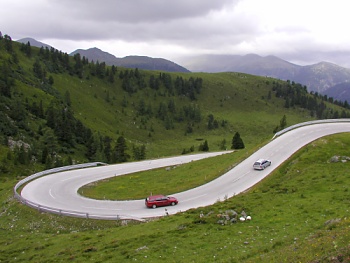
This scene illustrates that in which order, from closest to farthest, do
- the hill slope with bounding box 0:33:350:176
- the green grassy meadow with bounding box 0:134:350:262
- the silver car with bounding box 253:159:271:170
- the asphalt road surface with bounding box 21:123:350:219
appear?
the green grassy meadow with bounding box 0:134:350:262 → the asphalt road surface with bounding box 21:123:350:219 → the silver car with bounding box 253:159:271:170 → the hill slope with bounding box 0:33:350:176

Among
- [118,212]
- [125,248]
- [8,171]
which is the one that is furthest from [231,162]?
[8,171]

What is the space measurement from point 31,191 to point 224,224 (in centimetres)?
3338

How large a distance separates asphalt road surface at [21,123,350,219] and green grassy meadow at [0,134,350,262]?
13.5 feet

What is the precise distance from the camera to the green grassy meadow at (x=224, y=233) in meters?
16.6

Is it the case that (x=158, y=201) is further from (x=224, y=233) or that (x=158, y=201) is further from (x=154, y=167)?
(x=154, y=167)

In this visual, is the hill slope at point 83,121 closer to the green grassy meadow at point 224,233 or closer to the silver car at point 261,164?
the silver car at point 261,164

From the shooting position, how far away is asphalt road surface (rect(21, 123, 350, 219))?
1391 inches

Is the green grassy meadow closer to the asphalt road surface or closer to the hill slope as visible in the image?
the asphalt road surface

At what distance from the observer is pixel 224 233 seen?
20969 mm

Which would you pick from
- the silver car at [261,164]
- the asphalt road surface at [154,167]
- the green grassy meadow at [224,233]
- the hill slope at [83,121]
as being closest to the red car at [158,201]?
the asphalt road surface at [154,167]

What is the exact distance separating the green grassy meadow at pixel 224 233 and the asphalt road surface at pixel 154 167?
162 inches

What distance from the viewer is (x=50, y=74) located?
173 meters

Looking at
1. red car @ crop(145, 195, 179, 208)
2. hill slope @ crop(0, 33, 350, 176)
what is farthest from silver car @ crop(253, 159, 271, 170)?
hill slope @ crop(0, 33, 350, 176)

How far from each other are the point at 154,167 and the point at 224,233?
128ft
